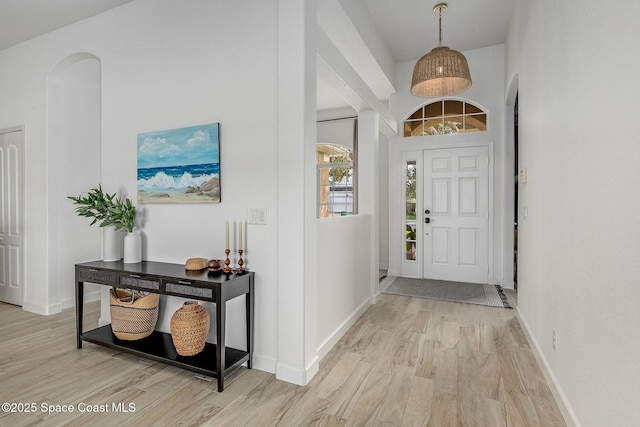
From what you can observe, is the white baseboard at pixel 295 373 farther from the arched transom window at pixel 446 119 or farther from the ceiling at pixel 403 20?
the arched transom window at pixel 446 119

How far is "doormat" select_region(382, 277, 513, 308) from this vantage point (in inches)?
164

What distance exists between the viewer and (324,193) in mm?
6691

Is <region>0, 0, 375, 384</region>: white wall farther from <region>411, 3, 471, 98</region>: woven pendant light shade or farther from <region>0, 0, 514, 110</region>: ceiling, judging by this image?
<region>411, 3, 471, 98</region>: woven pendant light shade

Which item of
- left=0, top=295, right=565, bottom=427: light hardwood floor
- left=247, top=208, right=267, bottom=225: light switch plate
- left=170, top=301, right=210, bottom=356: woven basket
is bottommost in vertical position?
left=0, top=295, right=565, bottom=427: light hardwood floor

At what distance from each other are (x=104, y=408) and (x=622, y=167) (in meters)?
2.87

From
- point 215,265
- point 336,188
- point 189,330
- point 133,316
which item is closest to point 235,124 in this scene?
point 215,265

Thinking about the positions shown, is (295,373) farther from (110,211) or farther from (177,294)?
(110,211)

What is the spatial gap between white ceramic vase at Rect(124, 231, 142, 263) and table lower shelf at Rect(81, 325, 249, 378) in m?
0.64

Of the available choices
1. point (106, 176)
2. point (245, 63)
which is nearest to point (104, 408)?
point (106, 176)

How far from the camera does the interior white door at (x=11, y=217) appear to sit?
3932mm

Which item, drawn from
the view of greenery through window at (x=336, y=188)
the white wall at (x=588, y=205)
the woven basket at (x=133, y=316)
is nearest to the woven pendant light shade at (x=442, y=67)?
the white wall at (x=588, y=205)

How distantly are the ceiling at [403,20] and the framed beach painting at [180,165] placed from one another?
4.67ft

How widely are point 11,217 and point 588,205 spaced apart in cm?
552

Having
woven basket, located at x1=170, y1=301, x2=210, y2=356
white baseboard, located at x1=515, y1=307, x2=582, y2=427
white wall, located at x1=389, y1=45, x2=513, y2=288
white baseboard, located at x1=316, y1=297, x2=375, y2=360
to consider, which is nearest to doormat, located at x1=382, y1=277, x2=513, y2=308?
white wall, located at x1=389, y1=45, x2=513, y2=288
